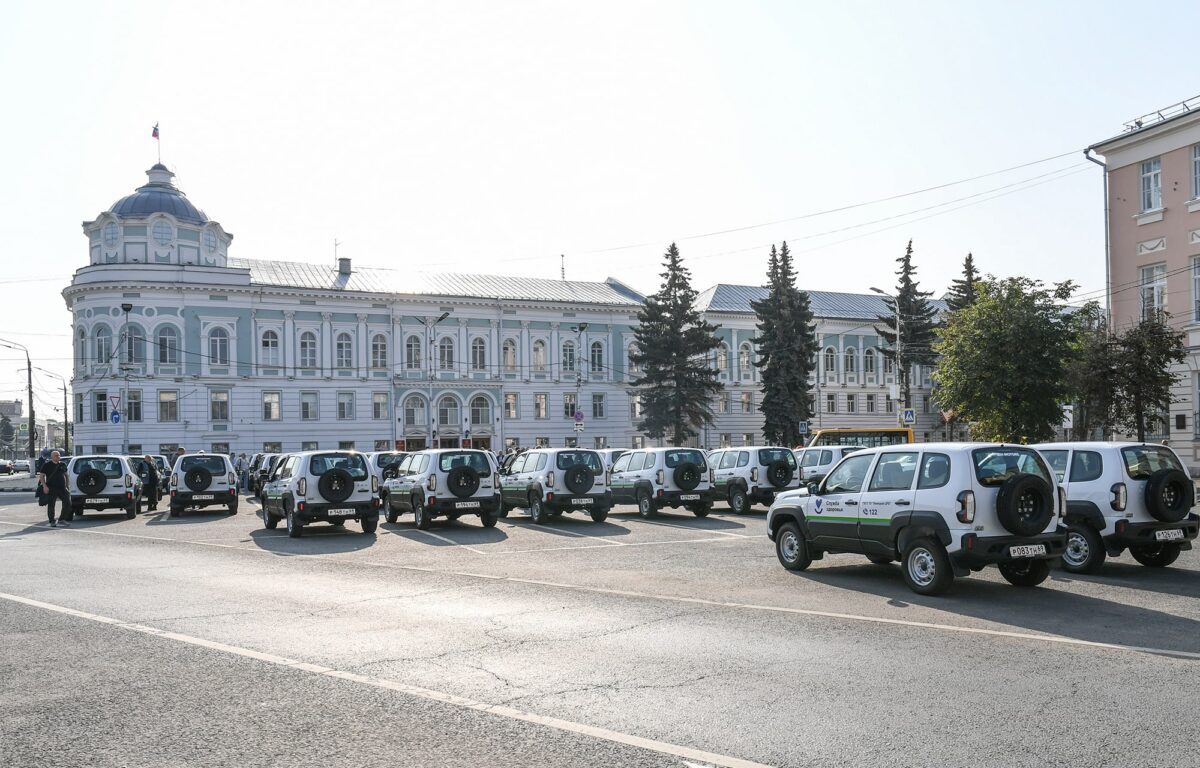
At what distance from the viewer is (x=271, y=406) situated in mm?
64562

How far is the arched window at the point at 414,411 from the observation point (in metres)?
68.9

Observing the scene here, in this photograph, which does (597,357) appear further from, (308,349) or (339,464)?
(339,464)

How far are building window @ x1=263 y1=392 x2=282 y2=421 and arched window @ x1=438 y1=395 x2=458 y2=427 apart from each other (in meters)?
10.9

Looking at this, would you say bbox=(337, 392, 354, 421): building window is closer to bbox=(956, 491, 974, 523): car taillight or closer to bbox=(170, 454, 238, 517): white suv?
bbox=(170, 454, 238, 517): white suv

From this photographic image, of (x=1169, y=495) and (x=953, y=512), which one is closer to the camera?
(x=953, y=512)

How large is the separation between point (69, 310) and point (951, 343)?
5572 cm

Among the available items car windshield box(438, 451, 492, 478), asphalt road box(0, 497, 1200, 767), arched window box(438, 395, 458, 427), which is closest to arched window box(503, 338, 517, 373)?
arched window box(438, 395, 458, 427)

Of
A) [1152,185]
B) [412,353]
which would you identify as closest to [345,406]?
[412,353]

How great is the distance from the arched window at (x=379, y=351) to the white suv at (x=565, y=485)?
148 ft

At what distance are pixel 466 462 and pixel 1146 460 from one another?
13.6 meters

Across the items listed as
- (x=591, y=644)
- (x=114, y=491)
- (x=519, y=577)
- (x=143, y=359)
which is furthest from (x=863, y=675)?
(x=143, y=359)

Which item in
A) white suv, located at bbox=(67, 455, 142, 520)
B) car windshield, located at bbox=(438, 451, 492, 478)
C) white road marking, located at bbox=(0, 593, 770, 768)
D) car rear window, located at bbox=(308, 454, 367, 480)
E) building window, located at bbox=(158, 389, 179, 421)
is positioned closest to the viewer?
white road marking, located at bbox=(0, 593, 770, 768)

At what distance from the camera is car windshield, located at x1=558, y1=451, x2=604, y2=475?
2438 cm

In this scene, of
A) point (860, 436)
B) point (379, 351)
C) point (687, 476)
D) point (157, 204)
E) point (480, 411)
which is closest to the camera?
point (687, 476)
